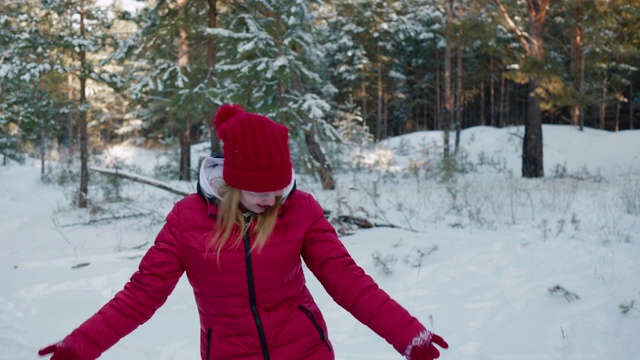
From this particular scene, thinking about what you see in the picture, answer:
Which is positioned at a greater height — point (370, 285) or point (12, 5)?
point (12, 5)

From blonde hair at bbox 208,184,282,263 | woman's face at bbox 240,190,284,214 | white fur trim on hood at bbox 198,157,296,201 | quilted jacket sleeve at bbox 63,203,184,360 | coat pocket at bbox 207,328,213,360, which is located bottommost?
coat pocket at bbox 207,328,213,360

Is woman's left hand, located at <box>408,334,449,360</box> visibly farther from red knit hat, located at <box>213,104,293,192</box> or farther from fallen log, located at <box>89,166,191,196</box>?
fallen log, located at <box>89,166,191,196</box>

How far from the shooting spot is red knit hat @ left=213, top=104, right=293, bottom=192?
6.38 ft

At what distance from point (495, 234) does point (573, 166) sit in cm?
1543

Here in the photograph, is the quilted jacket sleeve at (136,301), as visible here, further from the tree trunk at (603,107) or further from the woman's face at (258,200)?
the tree trunk at (603,107)

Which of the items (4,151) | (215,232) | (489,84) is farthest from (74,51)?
(489,84)

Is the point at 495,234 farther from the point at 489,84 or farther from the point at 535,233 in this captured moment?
the point at 489,84

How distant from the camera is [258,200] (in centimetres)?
200

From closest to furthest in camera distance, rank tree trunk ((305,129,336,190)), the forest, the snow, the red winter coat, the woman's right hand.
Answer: the woman's right hand < the red winter coat < the snow < the forest < tree trunk ((305,129,336,190))

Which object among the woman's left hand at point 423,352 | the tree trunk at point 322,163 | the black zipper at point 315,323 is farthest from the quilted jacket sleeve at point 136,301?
the tree trunk at point 322,163

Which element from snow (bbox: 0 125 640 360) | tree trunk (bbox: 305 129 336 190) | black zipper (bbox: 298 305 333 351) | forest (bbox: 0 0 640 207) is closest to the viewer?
black zipper (bbox: 298 305 333 351)

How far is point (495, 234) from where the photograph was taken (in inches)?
247

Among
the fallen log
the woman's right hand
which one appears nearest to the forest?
the fallen log

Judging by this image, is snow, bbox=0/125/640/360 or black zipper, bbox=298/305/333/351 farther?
snow, bbox=0/125/640/360
